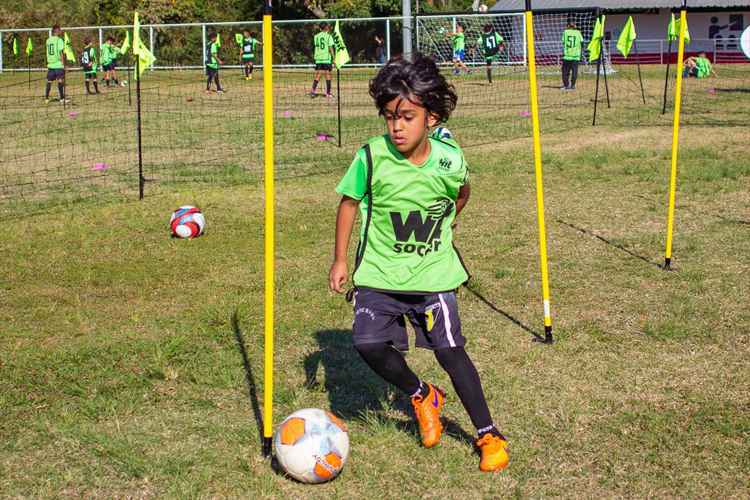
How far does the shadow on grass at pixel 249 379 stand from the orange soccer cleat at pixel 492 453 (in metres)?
1.12

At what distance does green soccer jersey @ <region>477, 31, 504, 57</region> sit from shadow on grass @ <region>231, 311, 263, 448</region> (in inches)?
810

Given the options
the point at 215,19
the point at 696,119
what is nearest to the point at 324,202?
the point at 696,119

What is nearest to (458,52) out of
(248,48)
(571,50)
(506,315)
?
(571,50)

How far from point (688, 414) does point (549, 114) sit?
16491mm

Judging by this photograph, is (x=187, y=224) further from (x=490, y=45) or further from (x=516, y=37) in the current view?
(x=516, y=37)

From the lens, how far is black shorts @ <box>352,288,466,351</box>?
14.6 ft

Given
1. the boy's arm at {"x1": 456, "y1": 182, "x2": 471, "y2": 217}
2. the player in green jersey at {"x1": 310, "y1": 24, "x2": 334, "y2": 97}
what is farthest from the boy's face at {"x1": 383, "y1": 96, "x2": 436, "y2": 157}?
the player in green jersey at {"x1": 310, "y1": 24, "x2": 334, "y2": 97}

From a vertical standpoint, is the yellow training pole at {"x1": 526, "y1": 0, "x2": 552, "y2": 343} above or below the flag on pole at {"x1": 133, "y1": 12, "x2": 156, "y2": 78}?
below

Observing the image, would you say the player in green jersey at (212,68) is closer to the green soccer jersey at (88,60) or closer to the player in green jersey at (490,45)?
the green soccer jersey at (88,60)

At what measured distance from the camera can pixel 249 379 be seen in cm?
571

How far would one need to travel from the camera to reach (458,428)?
4957 mm

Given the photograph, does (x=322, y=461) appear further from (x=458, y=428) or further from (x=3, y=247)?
(x=3, y=247)

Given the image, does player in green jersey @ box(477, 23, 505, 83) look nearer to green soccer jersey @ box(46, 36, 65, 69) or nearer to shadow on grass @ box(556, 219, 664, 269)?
green soccer jersey @ box(46, 36, 65, 69)

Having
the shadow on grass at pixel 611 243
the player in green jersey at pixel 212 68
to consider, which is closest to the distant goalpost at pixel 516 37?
the player in green jersey at pixel 212 68
